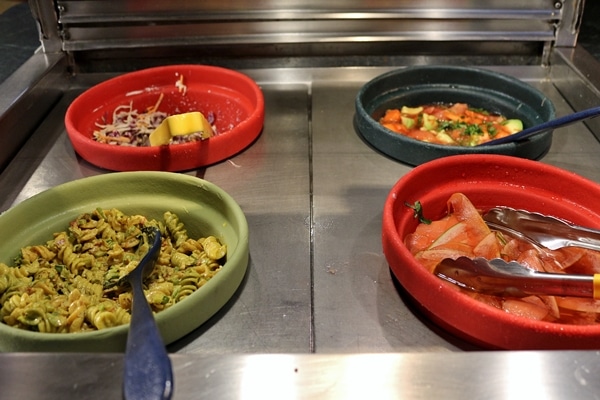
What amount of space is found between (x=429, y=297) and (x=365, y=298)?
0.48 ft

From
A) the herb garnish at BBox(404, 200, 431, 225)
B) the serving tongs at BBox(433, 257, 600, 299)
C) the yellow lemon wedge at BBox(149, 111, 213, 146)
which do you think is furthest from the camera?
the yellow lemon wedge at BBox(149, 111, 213, 146)

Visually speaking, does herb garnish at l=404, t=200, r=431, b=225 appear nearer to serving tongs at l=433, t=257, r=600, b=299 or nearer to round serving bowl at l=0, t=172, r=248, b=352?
serving tongs at l=433, t=257, r=600, b=299

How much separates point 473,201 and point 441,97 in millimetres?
581

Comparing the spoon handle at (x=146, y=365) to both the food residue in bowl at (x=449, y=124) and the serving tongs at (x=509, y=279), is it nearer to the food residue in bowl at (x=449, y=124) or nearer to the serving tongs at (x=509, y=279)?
the serving tongs at (x=509, y=279)

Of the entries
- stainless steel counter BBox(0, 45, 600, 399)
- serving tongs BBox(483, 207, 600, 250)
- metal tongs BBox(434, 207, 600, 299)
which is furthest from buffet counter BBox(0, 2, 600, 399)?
serving tongs BBox(483, 207, 600, 250)

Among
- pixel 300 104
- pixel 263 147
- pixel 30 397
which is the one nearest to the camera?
pixel 30 397

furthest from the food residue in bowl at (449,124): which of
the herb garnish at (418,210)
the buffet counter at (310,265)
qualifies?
the herb garnish at (418,210)

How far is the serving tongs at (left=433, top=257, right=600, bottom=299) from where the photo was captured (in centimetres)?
84

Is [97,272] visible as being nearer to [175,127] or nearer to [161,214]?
[161,214]

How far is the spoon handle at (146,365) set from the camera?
660mm

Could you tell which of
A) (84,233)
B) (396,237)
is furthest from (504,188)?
(84,233)

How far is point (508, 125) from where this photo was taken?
1550 mm

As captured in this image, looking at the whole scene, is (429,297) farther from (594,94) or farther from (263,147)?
(594,94)

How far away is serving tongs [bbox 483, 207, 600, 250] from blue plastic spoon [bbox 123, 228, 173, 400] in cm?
71
